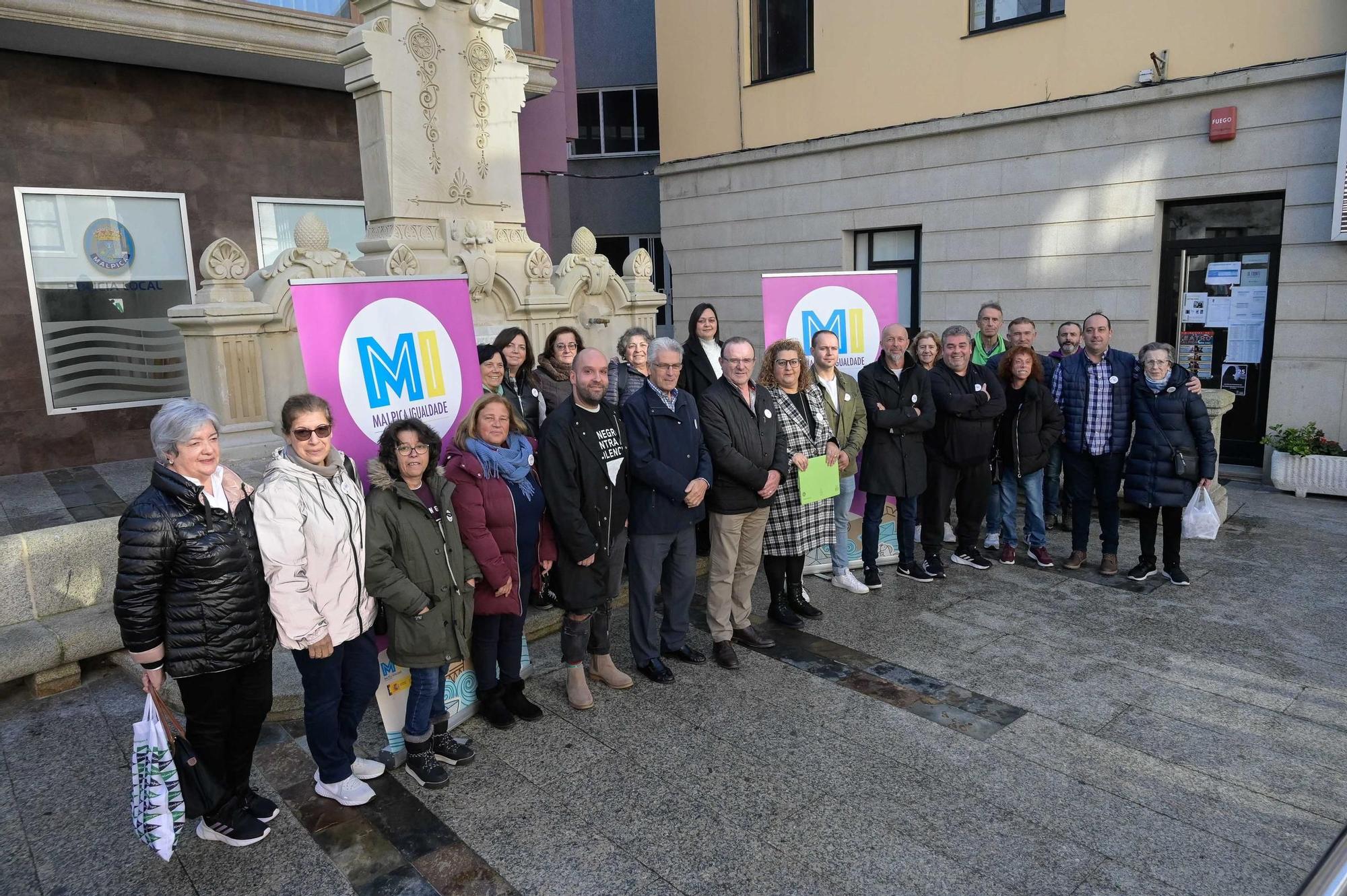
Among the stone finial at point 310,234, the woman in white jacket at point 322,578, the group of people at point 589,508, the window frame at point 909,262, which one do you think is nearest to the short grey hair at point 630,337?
the group of people at point 589,508

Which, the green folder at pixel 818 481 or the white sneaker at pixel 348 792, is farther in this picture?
the green folder at pixel 818 481

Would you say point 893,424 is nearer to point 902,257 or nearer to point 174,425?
point 174,425

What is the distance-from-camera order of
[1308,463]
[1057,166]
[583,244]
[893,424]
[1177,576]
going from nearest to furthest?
[893,424], [1177,576], [1308,463], [583,244], [1057,166]

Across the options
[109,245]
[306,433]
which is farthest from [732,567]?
[109,245]

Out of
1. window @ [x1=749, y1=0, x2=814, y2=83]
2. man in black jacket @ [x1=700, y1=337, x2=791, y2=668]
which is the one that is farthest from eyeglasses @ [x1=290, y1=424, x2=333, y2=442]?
window @ [x1=749, y1=0, x2=814, y2=83]

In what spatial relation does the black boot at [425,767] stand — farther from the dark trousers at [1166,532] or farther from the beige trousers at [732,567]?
the dark trousers at [1166,532]

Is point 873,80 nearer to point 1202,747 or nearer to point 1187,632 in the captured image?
point 1187,632

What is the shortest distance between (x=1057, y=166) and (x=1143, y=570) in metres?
6.16

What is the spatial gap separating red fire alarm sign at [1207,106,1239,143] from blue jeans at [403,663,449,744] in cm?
990

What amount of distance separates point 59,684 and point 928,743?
5.02 m

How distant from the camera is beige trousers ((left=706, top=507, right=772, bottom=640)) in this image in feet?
17.9

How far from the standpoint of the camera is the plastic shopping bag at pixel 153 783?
132 inches

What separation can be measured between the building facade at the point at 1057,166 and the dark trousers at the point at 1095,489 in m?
4.29

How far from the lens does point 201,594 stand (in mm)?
3408
